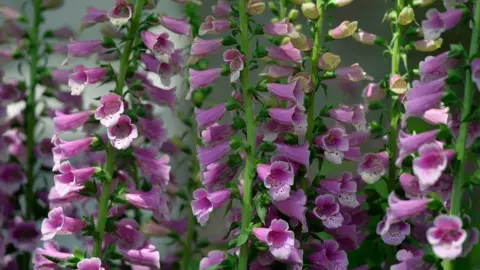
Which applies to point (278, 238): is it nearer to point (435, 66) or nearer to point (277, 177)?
point (277, 177)

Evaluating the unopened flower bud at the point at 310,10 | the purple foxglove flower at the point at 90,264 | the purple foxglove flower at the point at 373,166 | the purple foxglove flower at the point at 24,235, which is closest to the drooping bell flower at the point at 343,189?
the purple foxglove flower at the point at 373,166

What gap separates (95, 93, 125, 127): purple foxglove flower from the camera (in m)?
1.25

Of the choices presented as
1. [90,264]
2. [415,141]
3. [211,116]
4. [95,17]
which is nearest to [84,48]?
[95,17]

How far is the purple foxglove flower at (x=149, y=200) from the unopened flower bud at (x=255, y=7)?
1.14 feet

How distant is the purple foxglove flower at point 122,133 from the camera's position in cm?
124

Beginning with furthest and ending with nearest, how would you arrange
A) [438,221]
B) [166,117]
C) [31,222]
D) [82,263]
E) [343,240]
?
1. [166,117]
2. [31,222]
3. [343,240]
4. [82,263]
5. [438,221]

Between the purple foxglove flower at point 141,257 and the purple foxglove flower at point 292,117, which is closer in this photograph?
the purple foxglove flower at point 292,117

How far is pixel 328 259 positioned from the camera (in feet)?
4.11

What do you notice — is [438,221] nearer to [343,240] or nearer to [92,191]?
[343,240]

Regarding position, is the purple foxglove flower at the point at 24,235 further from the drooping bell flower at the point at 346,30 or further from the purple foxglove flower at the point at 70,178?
the drooping bell flower at the point at 346,30

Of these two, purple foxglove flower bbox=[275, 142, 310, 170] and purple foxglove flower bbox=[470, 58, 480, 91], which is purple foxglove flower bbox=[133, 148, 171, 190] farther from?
purple foxglove flower bbox=[470, 58, 480, 91]

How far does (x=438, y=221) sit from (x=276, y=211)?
1.04 feet

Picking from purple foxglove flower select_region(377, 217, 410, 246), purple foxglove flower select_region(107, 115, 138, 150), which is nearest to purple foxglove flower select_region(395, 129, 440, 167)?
purple foxglove flower select_region(377, 217, 410, 246)

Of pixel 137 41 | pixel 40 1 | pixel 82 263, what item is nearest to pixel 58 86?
pixel 40 1
